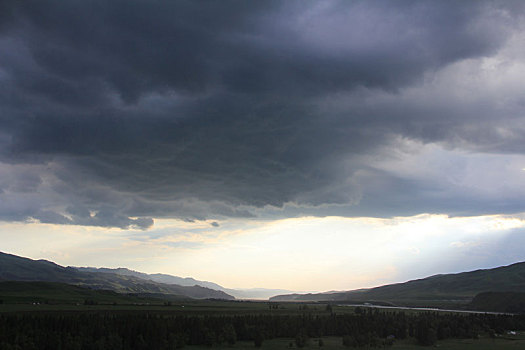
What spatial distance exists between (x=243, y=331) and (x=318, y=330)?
26377 mm

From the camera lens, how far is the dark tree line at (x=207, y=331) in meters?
104

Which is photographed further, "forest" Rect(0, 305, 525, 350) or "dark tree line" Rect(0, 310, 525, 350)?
"forest" Rect(0, 305, 525, 350)

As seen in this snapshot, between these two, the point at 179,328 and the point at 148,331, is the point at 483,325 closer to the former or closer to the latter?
the point at 179,328

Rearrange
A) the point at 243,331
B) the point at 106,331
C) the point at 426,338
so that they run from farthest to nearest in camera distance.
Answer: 1. the point at 243,331
2. the point at 426,338
3. the point at 106,331

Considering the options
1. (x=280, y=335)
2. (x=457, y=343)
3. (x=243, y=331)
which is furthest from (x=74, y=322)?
(x=457, y=343)

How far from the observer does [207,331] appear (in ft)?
402

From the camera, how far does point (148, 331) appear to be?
11431 centimetres

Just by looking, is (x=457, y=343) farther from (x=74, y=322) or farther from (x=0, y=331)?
(x=0, y=331)

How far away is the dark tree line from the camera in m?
104

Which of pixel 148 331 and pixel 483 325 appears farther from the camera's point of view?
pixel 483 325

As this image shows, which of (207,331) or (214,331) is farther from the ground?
(207,331)

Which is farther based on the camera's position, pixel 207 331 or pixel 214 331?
pixel 214 331

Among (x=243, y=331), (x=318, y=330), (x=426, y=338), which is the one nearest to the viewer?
(x=426, y=338)

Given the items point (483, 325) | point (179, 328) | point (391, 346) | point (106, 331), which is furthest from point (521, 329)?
point (106, 331)
